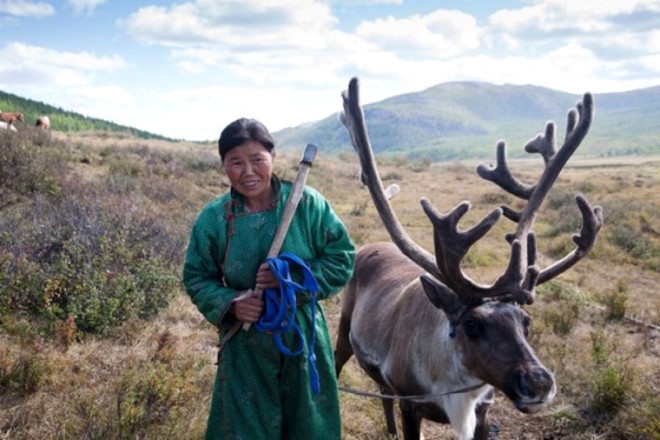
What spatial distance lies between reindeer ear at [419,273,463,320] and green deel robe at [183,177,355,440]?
629 mm

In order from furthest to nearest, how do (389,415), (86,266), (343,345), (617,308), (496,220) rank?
1. (617,308)
2. (86,266)
3. (343,345)
4. (389,415)
5. (496,220)

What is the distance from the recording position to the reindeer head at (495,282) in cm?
265

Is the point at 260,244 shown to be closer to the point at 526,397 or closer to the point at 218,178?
the point at 526,397

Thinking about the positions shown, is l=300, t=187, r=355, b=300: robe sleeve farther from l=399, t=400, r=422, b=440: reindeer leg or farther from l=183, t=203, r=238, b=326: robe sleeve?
l=399, t=400, r=422, b=440: reindeer leg

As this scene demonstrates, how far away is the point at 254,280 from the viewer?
2488 mm

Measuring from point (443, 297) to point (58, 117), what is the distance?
5292cm

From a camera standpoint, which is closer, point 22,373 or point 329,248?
point 329,248

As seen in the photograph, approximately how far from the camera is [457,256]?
119 inches

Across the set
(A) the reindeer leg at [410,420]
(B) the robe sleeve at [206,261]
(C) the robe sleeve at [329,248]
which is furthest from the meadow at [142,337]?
(C) the robe sleeve at [329,248]

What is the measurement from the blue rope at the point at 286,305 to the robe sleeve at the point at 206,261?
0.57ft

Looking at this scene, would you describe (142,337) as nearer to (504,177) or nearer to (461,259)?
(461,259)

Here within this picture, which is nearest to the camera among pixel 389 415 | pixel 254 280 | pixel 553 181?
pixel 254 280

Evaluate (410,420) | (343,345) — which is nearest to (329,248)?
(410,420)

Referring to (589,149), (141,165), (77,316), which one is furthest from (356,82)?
(589,149)
